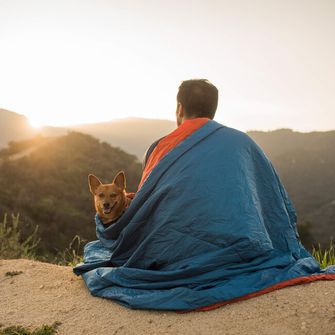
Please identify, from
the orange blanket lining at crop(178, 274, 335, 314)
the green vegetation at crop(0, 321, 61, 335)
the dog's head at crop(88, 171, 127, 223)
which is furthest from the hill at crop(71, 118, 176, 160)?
the orange blanket lining at crop(178, 274, 335, 314)

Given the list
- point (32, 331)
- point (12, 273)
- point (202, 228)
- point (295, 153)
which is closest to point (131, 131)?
point (295, 153)

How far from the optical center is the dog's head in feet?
16.5

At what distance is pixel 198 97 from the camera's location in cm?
402

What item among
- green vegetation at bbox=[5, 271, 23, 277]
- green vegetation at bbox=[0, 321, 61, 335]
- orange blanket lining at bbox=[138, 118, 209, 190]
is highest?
orange blanket lining at bbox=[138, 118, 209, 190]

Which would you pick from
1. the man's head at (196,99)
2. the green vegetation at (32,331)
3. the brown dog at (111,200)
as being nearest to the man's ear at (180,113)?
the man's head at (196,99)

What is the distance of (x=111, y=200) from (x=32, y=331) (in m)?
2.03

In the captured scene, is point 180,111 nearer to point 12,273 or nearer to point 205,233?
point 205,233

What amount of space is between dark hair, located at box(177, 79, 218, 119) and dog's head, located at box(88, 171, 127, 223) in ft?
5.10

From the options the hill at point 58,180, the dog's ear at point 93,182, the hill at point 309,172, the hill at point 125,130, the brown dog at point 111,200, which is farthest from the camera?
the hill at point 125,130

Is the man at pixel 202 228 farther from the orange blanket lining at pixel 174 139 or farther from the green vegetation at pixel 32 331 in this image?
the green vegetation at pixel 32 331

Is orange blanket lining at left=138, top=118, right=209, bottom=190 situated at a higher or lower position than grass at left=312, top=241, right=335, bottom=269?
higher

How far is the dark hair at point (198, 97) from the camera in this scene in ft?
13.1

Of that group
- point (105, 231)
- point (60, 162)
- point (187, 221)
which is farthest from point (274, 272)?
point (60, 162)

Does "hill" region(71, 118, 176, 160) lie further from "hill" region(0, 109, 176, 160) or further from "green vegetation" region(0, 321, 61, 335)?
"green vegetation" region(0, 321, 61, 335)
